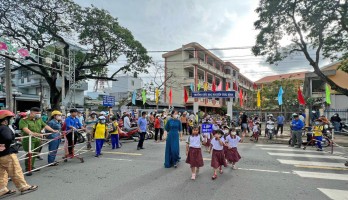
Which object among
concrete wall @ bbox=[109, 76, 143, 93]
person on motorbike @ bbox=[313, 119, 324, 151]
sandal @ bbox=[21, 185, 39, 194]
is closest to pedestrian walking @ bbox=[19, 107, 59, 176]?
sandal @ bbox=[21, 185, 39, 194]

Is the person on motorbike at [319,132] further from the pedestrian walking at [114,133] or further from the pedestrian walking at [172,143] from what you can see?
the pedestrian walking at [114,133]

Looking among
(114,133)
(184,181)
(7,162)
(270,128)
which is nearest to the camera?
(7,162)

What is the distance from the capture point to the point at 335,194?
4977 millimetres

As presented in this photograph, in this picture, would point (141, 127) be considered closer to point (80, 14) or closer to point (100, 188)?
point (100, 188)

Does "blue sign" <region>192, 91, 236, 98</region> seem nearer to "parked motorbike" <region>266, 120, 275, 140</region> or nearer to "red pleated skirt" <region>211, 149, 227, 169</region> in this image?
"parked motorbike" <region>266, 120, 275, 140</region>

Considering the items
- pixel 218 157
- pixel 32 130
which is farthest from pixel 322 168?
pixel 32 130

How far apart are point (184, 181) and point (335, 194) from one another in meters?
3.25

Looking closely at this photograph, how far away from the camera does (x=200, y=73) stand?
4284 cm

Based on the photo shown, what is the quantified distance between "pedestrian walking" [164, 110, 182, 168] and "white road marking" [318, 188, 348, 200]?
12.7 ft

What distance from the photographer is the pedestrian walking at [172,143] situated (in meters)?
7.30

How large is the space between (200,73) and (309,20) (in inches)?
1160

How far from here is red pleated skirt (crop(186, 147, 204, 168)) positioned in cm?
621

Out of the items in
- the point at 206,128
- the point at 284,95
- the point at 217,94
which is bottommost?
the point at 206,128

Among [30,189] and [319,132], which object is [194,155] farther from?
[319,132]
